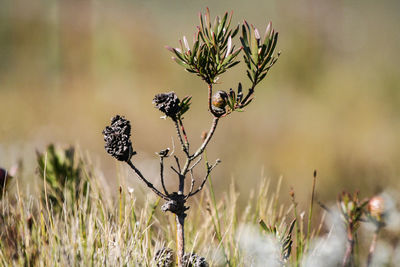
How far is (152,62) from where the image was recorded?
5879mm

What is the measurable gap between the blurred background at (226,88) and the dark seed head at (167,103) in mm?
1070

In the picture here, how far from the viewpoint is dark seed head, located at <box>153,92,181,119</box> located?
70cm

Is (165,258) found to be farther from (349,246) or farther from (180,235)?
(349,246)

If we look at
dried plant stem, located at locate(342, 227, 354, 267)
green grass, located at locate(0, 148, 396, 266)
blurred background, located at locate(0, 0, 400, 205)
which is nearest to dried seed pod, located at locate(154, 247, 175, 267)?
green grass, located at locate(0, 148, 396, 266)

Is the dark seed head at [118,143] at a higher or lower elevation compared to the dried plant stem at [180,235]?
higher

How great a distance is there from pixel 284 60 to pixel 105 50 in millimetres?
2937

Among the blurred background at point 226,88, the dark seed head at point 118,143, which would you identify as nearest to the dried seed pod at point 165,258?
the dark seed head at point 118,143

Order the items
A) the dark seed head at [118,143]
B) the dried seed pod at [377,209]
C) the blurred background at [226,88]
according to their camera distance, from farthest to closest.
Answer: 1. the blurred background at [226,88]
2. the dried seed pod at [377,209]
3. the dark seed head at [118,143]

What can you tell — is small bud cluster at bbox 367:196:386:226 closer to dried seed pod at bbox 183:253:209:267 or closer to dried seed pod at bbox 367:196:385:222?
dried seed pod at bbox 367:196:385:222

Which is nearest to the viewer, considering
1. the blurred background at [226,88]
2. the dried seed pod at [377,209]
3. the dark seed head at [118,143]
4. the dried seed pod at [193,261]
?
the dark seed head at [118,143]

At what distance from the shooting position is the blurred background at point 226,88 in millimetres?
2807

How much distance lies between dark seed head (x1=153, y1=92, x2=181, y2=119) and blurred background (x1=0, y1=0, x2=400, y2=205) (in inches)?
42.1

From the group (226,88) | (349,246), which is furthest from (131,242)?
(226,88)

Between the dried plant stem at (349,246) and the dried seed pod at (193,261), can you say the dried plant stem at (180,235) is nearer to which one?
the dried seed pod at (193,261)
